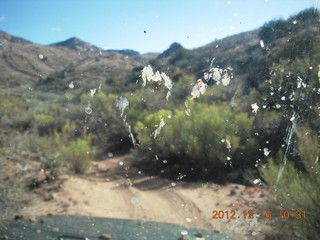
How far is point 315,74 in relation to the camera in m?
8.58

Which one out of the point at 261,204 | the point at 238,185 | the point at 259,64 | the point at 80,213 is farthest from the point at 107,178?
the point at 259,64

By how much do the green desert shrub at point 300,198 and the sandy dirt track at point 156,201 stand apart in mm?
569

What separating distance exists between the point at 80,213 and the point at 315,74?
21.4ft

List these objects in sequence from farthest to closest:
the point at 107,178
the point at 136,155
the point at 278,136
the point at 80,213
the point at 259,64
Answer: the point at 259,64, the point at 136,155, the point at 107,178, the point at 278,136, the point at 80,213

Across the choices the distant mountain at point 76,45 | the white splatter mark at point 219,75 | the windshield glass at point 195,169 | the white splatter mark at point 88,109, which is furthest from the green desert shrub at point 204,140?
the distant mountain at point 76,45

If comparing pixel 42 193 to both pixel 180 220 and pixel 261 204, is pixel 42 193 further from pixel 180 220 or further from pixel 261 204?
pixel 261 204

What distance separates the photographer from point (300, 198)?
3979 mm

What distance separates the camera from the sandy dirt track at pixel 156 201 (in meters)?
5.91

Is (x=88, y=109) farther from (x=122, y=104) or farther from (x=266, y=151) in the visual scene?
(x=266, y=151)

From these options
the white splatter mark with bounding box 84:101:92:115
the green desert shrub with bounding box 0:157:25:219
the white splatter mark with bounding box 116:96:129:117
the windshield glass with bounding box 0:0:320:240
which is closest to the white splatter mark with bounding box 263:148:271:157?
the windshield glass with bounding box 0:0:320:240
